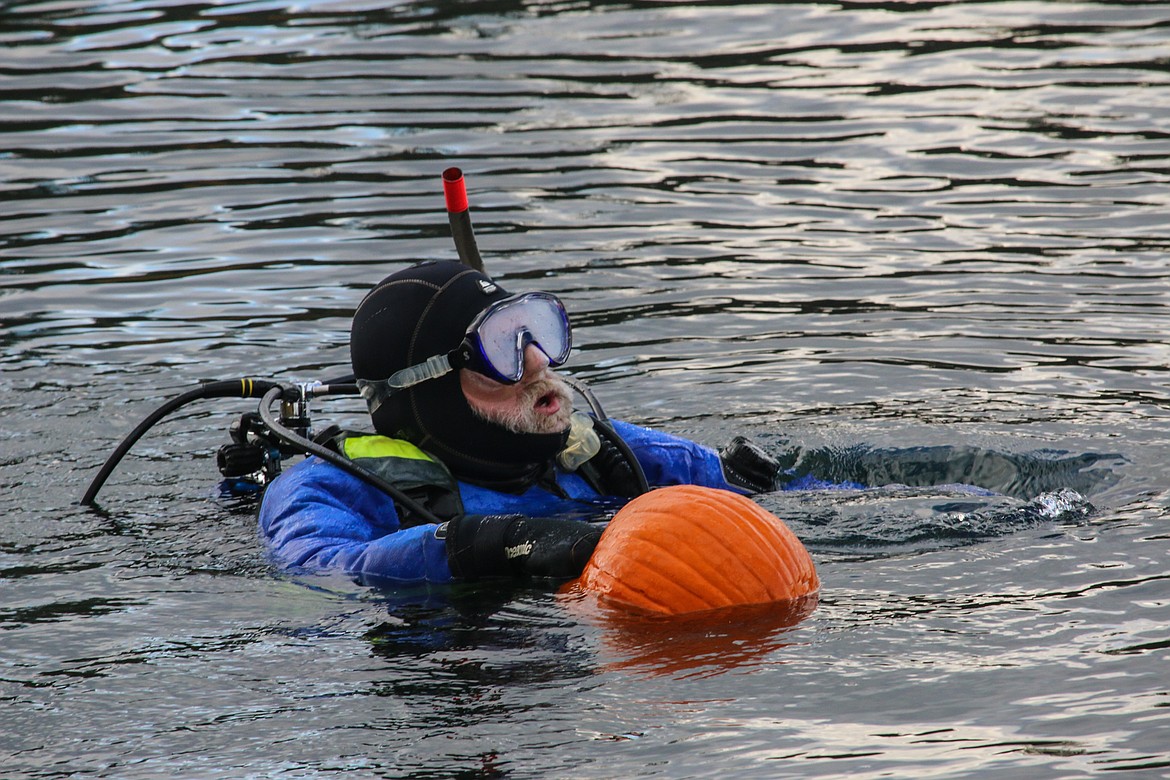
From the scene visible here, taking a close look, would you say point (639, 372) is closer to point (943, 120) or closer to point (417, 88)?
point (943, 120)

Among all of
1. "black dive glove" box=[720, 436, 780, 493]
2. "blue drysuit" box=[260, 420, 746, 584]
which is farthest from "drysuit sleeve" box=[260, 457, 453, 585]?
"black dive glove" box=[720, 436, 780, 493]

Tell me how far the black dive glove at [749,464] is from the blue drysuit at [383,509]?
10 centimetres

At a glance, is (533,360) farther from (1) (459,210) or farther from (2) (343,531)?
(2) (343,531)

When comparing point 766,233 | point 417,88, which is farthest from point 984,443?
point 417,88

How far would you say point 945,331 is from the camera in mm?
8188

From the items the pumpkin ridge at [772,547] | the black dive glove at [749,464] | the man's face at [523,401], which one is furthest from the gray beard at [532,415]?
the pumpkin ridge at [772,547]

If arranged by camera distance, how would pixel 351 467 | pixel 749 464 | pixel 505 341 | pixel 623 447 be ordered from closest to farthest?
pixel 351 467
pixel 505 341
pixel 623 447
pixel 749 464

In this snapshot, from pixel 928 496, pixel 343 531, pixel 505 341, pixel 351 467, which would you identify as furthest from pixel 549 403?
pixel 928 496

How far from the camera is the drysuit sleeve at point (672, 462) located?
587cm

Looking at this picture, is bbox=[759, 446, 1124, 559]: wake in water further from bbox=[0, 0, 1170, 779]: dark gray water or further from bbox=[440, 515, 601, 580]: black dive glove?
bbox=[440, 515, 601, 580]: black dive glove

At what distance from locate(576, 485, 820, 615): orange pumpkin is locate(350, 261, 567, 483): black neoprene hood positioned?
3.33 ft

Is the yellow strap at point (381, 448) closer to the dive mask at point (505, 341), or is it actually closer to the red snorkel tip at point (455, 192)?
the dive mask at point (505, 341)

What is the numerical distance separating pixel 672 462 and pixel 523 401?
0.81 m

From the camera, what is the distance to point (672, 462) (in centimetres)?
587
